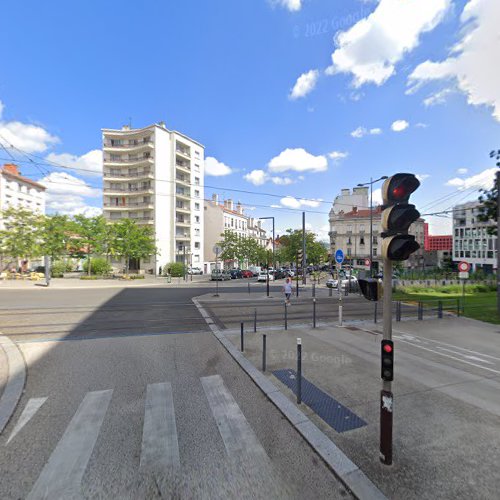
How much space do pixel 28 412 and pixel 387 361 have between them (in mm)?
5335

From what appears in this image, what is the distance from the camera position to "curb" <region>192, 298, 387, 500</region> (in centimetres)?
280

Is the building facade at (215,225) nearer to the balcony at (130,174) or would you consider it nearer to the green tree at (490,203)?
the balcony at (130,174)

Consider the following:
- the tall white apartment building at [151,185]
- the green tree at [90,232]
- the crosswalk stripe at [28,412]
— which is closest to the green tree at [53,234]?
the green tree at [90,232]

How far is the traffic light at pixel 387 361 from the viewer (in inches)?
124

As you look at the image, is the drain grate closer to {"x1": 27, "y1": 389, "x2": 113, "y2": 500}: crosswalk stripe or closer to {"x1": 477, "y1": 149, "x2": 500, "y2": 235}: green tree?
{"x1": 27, "y1": 389, "x2": 113, "y2": 500}: crosswalk stripe

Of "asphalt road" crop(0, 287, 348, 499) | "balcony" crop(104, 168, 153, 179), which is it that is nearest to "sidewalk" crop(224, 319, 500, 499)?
"asphalt road" crop(0, 287, 348, 499)

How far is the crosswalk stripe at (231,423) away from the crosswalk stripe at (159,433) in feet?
2.08

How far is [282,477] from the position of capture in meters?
2.97

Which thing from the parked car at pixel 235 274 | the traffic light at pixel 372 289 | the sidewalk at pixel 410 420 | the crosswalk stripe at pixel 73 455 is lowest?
the parked car at pixel 235 274

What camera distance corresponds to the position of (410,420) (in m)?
4.09

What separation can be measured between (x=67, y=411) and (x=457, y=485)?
5.26m

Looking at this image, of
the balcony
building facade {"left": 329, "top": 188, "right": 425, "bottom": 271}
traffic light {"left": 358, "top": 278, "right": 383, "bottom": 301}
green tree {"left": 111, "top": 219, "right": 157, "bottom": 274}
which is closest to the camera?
traffic light {"left": 358, "top": 278, "right": 383, "bottom": 301}

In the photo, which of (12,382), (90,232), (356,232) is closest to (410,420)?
(12,382)

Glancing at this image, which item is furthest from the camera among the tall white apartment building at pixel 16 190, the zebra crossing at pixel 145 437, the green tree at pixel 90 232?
the tall white apartment building at pixel 16 190
